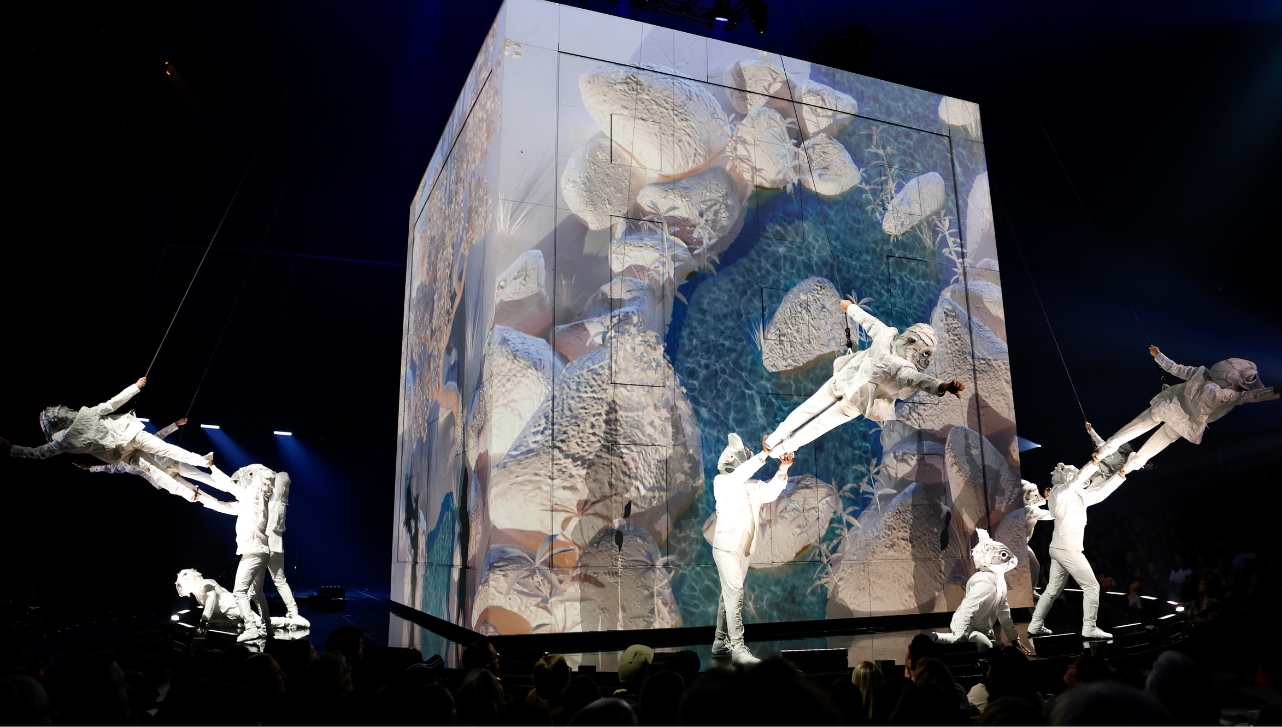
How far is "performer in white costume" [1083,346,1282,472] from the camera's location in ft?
23.6

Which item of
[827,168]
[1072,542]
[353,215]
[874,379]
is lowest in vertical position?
[1072,542]

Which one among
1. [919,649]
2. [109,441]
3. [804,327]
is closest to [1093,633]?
[804,327]

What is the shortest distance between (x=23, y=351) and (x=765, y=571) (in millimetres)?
9020

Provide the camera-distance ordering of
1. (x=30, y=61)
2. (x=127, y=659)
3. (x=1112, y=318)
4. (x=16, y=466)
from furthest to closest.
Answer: (x=1112, y=318) < (x=16, y=466) < (x=30, y=61) < (x=127, y=659)

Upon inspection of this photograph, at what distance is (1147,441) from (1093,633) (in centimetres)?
201

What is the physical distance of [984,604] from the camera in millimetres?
6156

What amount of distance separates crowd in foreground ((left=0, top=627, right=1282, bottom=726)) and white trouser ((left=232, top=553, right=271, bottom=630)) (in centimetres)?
457

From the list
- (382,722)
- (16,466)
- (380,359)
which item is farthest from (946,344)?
(16,466)

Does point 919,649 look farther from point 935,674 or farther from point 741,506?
point 741,506

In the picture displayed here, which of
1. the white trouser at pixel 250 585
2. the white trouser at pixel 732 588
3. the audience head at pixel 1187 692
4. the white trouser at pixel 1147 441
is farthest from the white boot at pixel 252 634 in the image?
the white trouser at pixel 1147 441

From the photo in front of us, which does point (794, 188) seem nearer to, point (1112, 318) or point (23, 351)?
point (1112, 318)

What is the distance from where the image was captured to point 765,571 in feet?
28.4

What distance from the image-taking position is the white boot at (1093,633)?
720 centimetres

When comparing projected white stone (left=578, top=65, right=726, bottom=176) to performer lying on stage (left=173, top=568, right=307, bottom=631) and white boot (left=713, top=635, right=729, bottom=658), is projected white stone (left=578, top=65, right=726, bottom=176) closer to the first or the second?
white boot (left=713, top=635, right=729, bottom=658)
